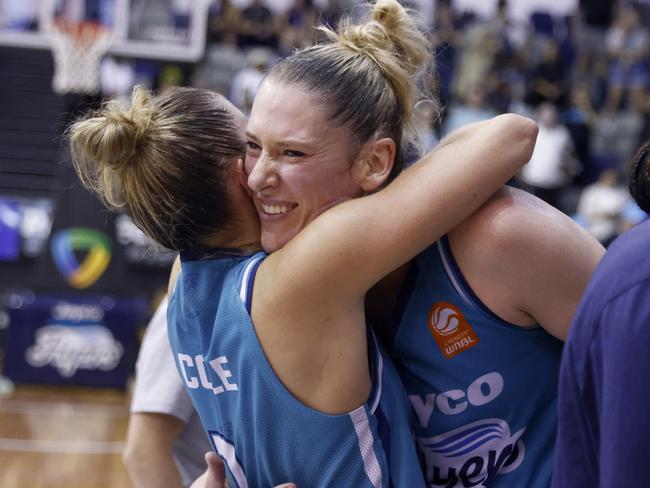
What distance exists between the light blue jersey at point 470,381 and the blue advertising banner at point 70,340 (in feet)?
19.6

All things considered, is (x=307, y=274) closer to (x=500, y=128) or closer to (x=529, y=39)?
(x=500, y=128)

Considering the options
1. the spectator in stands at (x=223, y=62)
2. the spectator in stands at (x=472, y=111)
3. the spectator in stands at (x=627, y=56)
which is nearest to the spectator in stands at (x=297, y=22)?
the spectator in stands at (x=223, y=62)

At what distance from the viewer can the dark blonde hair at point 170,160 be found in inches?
64.9

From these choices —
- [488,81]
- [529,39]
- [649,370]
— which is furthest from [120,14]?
[649,370]

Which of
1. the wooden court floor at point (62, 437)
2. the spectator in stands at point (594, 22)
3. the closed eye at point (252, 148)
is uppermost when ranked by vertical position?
the closed eye at point (252, 148)

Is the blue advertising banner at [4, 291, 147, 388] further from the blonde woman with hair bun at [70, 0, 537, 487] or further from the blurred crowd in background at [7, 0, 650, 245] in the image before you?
the blonde woman with hair bun at [70, 0, 537, 487]

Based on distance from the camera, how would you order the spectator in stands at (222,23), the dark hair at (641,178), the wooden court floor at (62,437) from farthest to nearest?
the spectator in stands at (222,23) < the wooden court floor at (62,437) < the dark hair at (641,178)

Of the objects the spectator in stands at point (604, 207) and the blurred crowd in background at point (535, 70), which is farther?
the blurred crowd in background at point (535, 70)

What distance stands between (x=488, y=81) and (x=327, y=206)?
961 cm

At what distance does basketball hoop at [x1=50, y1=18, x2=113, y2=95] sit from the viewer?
33.9 ft

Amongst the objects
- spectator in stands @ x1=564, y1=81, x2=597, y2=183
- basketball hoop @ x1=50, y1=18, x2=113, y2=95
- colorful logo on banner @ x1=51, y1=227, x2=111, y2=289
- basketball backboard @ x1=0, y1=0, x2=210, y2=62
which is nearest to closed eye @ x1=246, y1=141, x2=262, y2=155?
colorful logo on banner @ x1=51, y1=227, x2=111, y2=289

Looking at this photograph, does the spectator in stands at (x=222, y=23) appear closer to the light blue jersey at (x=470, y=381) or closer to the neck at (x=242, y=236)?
the neck at (x=242, y=236)

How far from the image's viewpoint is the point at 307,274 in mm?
1465

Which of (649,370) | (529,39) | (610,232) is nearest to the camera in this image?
(649,370)
